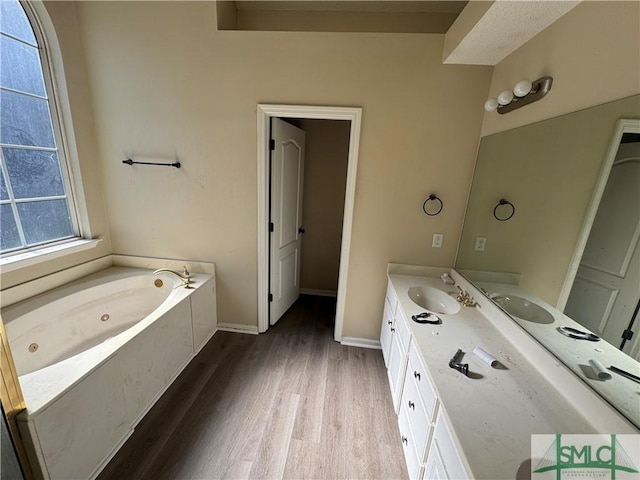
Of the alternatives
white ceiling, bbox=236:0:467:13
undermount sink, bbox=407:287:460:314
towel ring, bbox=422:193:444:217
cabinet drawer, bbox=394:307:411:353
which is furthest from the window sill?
towel ring, bbox=422:193:444:217

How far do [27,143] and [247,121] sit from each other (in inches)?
60.8

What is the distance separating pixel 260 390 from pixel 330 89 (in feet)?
7.60

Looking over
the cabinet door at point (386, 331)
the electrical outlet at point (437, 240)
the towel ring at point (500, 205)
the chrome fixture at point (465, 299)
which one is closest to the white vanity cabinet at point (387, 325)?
the cabinet door at point (386, 331)

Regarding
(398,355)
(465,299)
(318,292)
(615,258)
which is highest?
(615,258)

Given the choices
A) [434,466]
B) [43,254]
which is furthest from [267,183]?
[434,466]

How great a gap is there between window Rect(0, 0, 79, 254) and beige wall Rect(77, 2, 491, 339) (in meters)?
0.30

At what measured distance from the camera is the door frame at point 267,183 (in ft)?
6.64

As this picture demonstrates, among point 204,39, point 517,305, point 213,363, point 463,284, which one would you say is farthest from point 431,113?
point 213,363

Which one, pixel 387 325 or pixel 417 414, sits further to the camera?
pixel 387 325

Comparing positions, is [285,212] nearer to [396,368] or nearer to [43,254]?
[396,368]

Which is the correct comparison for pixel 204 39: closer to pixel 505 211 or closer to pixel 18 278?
pixel 18 278

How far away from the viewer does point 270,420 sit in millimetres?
1730

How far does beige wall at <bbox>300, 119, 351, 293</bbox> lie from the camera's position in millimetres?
3117

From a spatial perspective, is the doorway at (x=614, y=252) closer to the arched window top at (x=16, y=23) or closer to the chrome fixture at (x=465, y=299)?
the chrome fixture at (x=465, y=299)
